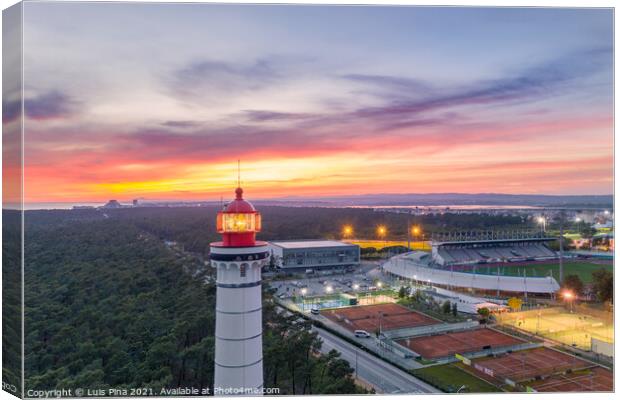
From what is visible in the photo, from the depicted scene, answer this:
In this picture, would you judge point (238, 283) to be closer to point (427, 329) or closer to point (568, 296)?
point (427, 329)

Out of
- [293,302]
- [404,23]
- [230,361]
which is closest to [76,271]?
[293,302]

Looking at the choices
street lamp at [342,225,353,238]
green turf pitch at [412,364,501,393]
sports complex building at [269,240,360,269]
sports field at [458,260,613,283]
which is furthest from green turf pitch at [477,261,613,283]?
green turf pitch at [412,364,501,393]

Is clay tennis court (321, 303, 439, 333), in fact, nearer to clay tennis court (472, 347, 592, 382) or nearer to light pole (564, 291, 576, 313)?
clay tennis court (472, 347, 592, 382)

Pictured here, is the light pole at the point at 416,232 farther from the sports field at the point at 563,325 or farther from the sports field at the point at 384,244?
the sports field at the point at 563,325

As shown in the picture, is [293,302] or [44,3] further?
[293,302]

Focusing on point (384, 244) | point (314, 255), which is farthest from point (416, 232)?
point (314, 255)

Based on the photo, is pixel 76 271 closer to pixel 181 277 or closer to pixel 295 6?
pixel 181 277
